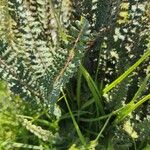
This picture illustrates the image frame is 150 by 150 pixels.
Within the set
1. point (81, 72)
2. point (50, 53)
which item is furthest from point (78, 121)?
point (50, 53)

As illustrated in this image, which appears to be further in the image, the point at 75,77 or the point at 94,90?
the point at 75,77

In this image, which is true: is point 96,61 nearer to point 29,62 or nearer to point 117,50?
point 117,50

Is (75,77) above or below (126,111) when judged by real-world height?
above

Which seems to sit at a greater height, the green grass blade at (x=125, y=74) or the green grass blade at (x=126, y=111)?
the green grass blade at (x=125, y=74)

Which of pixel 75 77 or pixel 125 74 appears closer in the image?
pixel 125 74

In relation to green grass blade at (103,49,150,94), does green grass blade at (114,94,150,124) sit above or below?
below

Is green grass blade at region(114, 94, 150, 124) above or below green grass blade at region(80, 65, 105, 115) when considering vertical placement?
below

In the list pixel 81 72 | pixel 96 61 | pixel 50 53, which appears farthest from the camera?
pixel 96 61

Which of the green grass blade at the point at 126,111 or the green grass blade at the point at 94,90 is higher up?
the green grass blade at the point at 94,90
